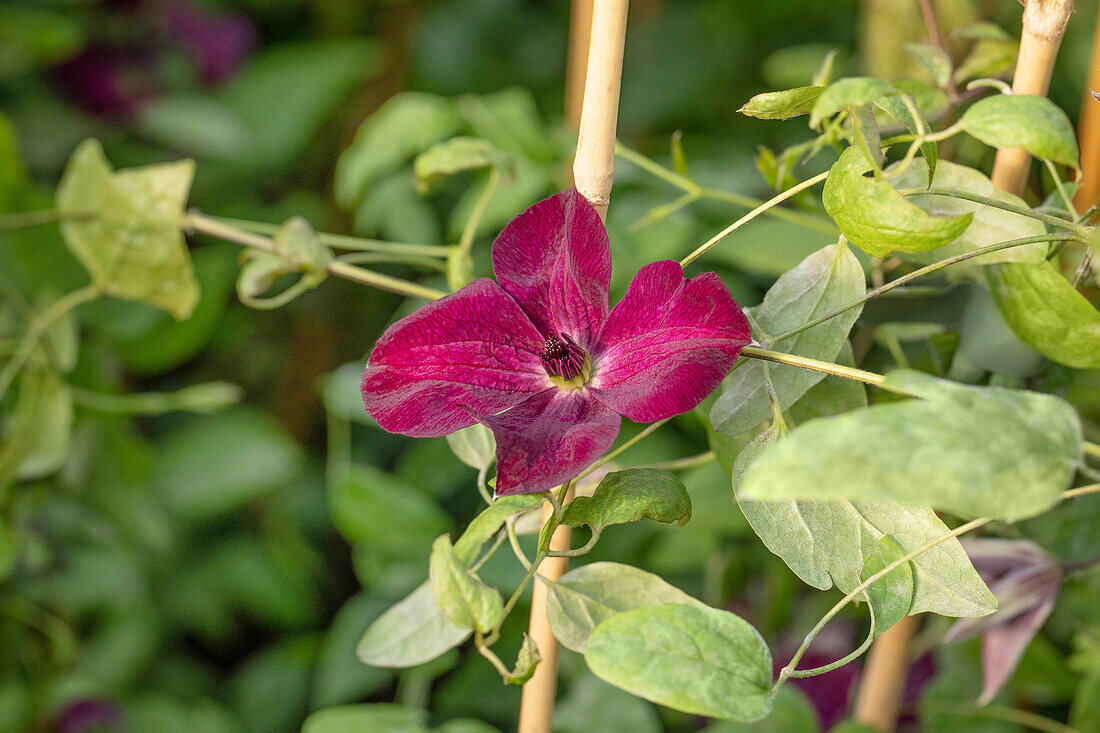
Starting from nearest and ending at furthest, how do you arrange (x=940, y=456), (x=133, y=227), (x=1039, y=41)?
1. (x=940, y=456)
2. (x=1039, y=41)
3. (x=133, y=227)

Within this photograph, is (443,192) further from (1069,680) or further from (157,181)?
(1069,680)

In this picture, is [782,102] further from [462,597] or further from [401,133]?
[401,133]

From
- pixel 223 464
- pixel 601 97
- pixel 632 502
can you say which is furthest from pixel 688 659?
pixel 223 464

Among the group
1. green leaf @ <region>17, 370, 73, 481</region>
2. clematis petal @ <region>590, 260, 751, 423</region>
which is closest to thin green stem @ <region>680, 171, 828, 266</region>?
clematis petal @ <region>590, 260, 751, 423</region>

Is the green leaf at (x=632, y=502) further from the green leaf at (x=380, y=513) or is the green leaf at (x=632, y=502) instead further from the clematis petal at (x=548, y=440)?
the green leaf at (x=380, y=513)

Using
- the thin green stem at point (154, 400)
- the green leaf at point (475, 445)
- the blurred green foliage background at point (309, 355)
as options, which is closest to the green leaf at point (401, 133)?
the blurred green foliage background at point (309, 355)

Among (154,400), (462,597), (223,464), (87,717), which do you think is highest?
(462,597)

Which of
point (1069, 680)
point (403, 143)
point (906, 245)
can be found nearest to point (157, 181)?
point (403, 143)
